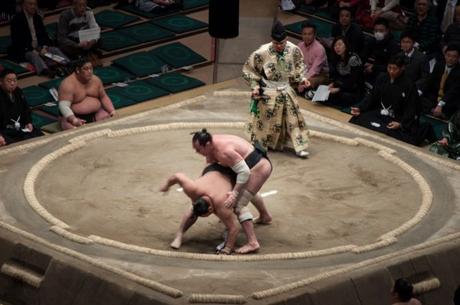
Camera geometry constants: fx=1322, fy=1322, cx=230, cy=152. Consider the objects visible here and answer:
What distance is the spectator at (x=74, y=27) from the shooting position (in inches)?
367

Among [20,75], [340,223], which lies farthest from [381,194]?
[20,75]

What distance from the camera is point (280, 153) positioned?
7.90 metres

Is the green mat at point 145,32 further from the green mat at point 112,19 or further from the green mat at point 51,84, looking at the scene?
the green mat at point 51,84

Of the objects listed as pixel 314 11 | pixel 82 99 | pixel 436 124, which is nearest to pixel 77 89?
pixel 82 99

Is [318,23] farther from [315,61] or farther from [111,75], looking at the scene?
[111,75]

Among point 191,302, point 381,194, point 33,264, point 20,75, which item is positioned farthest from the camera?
point 20,75

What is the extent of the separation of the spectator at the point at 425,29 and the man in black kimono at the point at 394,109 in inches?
36.4

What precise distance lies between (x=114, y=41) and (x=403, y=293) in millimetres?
4680

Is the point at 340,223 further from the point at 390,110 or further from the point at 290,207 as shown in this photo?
the point at 390,110

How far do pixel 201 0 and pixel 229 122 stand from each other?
9.05 ft

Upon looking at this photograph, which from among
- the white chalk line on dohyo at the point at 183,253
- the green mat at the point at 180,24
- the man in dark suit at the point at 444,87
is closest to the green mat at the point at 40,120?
the white chalk line on dohyo at the point at 183,253

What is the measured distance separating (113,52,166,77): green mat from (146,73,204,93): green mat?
0.10m

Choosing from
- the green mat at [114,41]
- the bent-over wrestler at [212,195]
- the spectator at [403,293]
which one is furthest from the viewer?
the green mat at [114,41]

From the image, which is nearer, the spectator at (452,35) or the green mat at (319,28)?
the spectator at (452,35)
